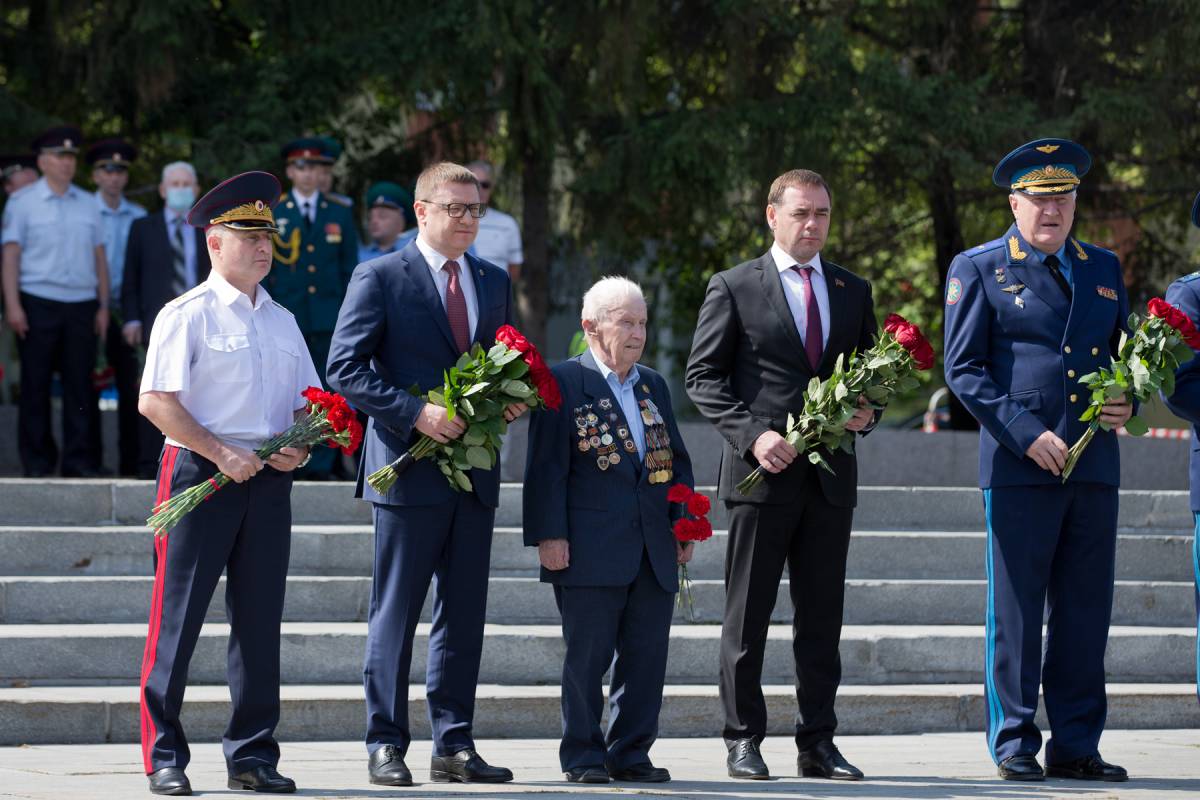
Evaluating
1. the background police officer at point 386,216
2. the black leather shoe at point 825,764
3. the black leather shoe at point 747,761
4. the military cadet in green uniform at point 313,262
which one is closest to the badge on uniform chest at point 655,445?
the black leather shoe at point 747,761

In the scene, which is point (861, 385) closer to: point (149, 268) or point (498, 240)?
point (149, 268)

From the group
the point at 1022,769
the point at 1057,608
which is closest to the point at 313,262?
the point at 1057,608

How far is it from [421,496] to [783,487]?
133cm

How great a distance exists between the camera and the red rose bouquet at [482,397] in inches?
245

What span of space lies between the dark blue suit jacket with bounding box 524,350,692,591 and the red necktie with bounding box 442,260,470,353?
0.38 m

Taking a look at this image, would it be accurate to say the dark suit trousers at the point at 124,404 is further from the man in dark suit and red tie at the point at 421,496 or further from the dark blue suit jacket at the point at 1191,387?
the dark blue suit jacket at the point at 1191,387

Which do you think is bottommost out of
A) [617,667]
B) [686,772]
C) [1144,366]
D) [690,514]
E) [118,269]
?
[686,772]

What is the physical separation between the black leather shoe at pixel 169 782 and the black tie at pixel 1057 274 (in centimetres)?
358

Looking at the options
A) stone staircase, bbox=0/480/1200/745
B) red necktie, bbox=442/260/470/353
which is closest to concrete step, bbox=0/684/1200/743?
stone staircase, bbox=0/480/1200/745

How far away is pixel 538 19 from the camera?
506 inches

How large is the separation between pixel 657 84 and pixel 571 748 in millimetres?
8594

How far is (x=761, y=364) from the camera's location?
6805 mm

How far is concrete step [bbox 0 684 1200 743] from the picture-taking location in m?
7.26

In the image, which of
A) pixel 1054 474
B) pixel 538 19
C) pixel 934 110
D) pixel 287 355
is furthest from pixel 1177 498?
pixel 287 355
